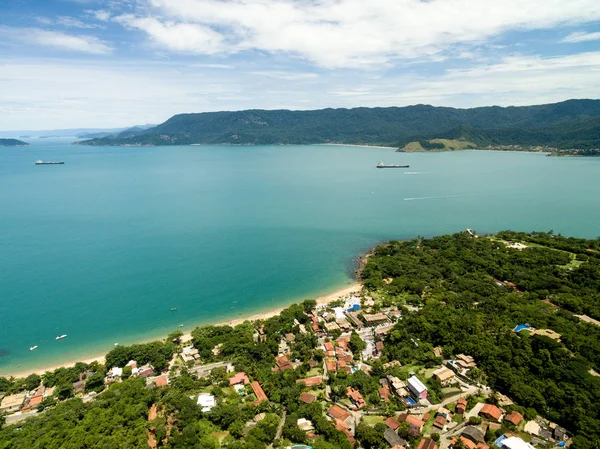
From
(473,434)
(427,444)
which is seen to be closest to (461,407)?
(473,434)

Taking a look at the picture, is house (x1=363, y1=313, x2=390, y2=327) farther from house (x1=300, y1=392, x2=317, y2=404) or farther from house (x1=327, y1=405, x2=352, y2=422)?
house (x1=327, y1=405, x2=352, y2=422)

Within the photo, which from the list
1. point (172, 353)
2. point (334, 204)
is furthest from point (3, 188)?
point (172, 353)

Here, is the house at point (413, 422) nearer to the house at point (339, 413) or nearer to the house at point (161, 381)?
the house at point (339, 413)

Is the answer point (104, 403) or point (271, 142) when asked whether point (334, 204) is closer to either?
point (104, 403)

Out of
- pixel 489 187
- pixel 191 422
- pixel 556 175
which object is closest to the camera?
pixel 191 422

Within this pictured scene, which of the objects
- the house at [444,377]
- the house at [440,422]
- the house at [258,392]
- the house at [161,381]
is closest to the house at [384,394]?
the house at [440,422]

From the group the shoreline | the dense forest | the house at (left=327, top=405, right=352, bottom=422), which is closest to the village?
the house at (left=327, top=405, right=352, bottom=422)
